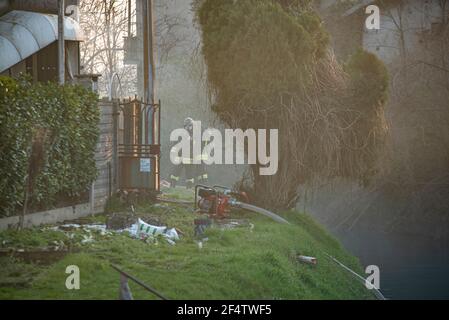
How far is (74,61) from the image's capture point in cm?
2873

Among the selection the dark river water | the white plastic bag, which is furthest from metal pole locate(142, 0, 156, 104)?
the white plastic bag

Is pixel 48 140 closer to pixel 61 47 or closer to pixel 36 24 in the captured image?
pixel 61 47

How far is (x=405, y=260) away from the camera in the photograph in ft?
97.6

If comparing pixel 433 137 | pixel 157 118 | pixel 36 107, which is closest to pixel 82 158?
pixel 36 107

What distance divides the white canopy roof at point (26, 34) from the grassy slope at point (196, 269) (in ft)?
31.0

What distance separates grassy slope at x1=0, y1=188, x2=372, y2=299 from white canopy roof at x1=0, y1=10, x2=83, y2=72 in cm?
946

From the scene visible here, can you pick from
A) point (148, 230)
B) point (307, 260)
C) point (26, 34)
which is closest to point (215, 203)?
point (307, 260)

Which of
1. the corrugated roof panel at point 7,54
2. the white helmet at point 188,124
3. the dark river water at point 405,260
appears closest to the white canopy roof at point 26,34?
the corrugated roof panel at point 7,54

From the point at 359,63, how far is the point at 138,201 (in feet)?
21.9

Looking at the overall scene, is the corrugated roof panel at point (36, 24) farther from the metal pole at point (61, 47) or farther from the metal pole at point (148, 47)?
the metal pole at point (61, 47)

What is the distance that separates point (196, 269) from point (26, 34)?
15761 mm

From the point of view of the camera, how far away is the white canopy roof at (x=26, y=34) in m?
25.7

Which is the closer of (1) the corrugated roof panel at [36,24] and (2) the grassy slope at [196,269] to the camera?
(2) the grassy slope at [196,269]
